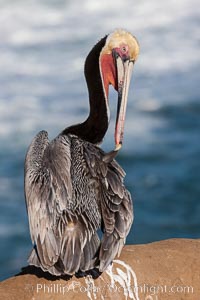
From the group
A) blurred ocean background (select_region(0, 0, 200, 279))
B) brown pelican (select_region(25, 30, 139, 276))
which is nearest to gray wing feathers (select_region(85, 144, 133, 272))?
brown pelican (select_region(25, 30, 139, 276))

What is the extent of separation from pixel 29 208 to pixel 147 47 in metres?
12.8

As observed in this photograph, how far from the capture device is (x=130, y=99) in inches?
682

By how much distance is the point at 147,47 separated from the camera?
1906 centimetres

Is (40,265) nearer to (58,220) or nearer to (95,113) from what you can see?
(58,220)

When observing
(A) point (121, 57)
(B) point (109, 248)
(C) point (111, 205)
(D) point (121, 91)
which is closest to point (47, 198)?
(C) point (111, 205)

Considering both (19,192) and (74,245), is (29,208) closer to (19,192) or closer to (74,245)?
(74,245)

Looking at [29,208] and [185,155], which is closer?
[29,208]

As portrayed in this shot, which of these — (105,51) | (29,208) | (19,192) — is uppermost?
(105,51)

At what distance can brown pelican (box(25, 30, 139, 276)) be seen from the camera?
6230mm

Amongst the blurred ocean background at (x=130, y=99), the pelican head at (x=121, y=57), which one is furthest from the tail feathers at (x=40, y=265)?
the blurred ocean background at (x=130, y=99)

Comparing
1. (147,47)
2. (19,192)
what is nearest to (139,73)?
(147,47)

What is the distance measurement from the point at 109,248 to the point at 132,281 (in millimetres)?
290

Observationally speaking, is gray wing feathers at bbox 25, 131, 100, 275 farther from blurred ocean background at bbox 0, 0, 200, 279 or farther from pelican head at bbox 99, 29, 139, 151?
blurred ocean background at bbox 0, 0, 200, 279

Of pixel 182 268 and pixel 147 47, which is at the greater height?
pixel 147 47
